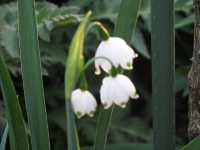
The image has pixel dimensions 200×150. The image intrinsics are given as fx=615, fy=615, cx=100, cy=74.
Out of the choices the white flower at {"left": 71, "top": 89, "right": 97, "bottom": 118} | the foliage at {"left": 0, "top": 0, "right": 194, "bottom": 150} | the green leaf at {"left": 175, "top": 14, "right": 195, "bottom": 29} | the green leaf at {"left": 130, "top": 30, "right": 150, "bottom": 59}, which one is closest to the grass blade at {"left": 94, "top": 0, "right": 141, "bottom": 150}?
the white flower at {"left": 71, "top": 89, "right": 97, "bottom": 118}

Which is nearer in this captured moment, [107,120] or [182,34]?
[107,120]

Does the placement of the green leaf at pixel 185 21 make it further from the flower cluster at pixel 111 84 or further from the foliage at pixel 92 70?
the flower cluster at pixel 111 84

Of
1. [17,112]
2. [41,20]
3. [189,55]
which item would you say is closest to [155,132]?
[17,112]

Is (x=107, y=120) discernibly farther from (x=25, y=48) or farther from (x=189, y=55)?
(x=189, y=55)

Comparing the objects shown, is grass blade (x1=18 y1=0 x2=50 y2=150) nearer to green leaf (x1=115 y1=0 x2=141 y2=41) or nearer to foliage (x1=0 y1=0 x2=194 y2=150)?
green leaf (x1=115 y1=0 x2=141 y2=41)

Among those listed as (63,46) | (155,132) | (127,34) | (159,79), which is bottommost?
(155,132)

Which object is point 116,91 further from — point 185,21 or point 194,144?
point 185,21

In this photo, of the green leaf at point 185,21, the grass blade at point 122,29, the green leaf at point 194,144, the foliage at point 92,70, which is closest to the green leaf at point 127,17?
the grass blade at point 122,29

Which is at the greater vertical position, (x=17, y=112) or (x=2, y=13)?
(x=2, y=13)
